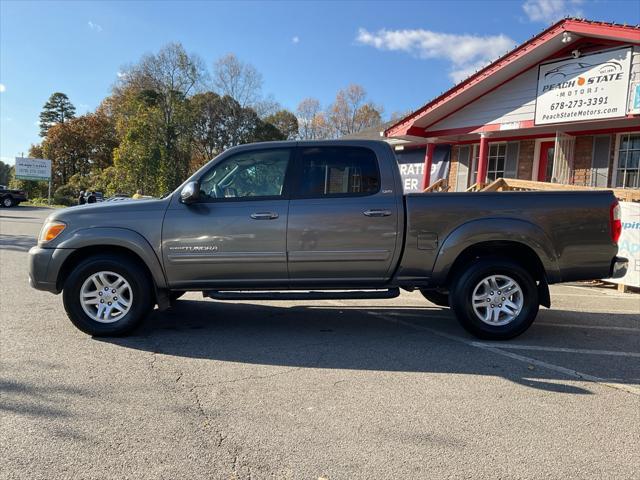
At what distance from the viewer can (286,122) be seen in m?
58.8

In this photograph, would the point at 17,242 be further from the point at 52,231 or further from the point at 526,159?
the point at 526,159

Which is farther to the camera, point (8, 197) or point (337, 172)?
point (8, 197)

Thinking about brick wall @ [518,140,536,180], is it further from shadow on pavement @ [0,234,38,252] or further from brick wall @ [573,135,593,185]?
shadow on pavement @ [0,234,38,252]

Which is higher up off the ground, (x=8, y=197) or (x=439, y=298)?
(x=8, y=197)

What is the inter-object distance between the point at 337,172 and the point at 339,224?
61cm

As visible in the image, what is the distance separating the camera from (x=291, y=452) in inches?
114

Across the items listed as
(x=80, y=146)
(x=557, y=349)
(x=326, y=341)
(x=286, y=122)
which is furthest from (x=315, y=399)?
(x=80, y=146)

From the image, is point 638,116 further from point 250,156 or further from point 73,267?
point 73,267

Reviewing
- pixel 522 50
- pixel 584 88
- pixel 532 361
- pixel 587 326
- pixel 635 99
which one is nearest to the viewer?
pixel 532 361

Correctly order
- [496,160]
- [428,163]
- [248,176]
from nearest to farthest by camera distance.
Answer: [248,176]
[496,160]
[428,163]

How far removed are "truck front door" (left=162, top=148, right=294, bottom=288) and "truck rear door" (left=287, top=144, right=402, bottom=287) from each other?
172 millimetres

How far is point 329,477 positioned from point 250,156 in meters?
3.52

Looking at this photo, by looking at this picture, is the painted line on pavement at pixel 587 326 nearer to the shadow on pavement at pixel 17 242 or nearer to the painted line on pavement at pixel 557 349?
the painted line on pavement at pixel 557 349

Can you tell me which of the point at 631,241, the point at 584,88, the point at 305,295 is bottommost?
the point at 305,295
